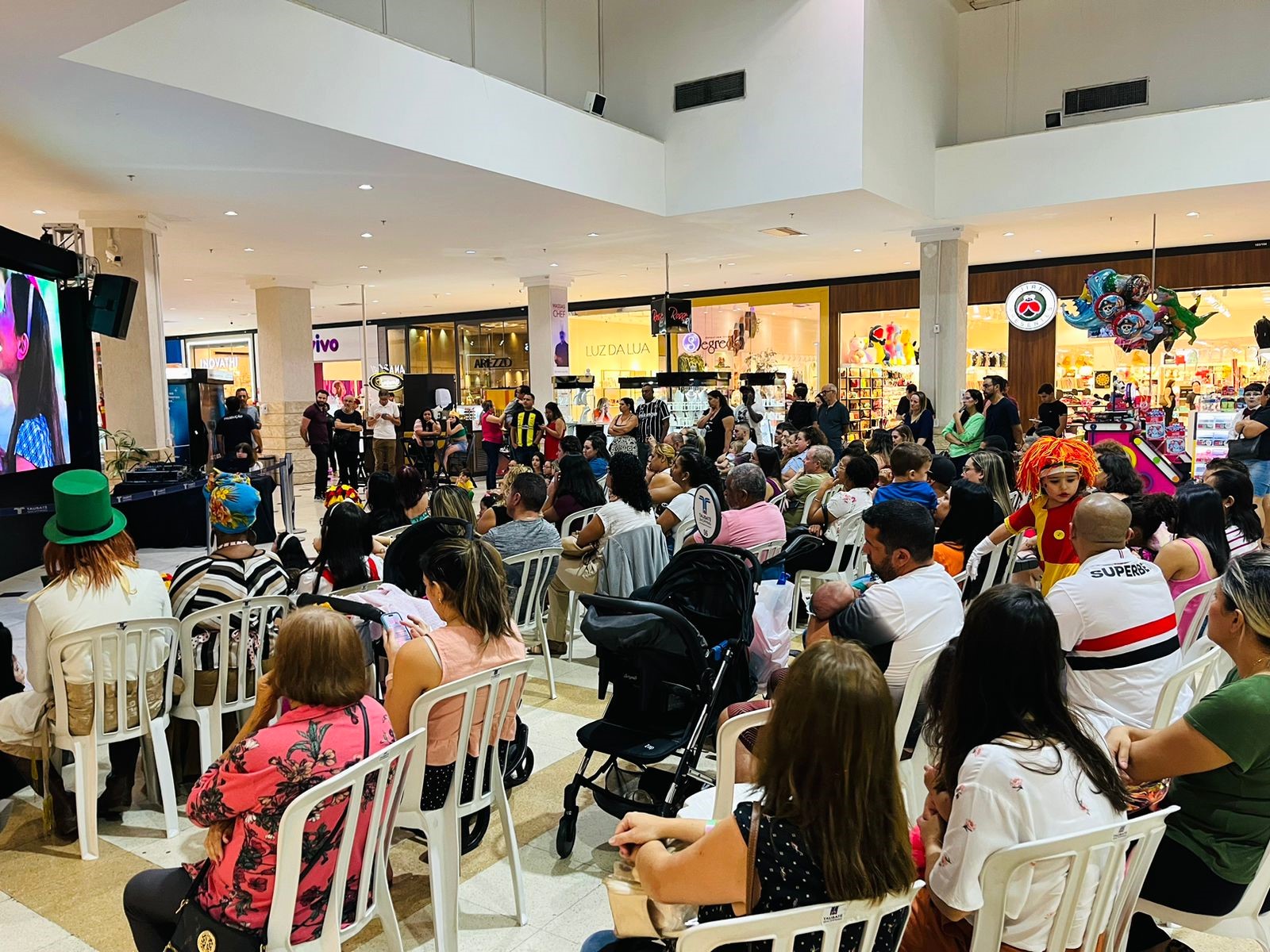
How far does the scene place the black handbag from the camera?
1855 millimetres

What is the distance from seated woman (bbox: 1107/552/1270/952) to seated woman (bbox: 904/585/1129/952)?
0.97 feet

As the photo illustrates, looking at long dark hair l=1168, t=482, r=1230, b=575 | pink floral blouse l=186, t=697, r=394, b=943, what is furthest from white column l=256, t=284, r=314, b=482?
pink floral blouse l=186, t=697, r=394, b=943

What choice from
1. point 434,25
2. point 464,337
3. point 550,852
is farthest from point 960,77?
point 464,337

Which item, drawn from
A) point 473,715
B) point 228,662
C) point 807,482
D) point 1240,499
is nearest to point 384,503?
point 228,662

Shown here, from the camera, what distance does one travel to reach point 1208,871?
1963mm

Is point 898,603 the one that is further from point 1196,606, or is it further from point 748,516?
point 748,516

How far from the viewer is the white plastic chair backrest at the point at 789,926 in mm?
1356

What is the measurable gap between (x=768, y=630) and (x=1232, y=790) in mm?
1652

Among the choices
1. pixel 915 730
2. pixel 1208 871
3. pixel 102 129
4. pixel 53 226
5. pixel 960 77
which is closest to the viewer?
pixel 1208 871

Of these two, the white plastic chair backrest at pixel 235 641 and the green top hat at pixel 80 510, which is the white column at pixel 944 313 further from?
the green top hat at pixel 80 510

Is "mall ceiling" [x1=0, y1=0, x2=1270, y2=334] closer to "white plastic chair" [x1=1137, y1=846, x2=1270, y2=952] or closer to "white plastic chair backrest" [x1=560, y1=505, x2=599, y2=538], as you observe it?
"white plastic chair backrest" [x1=560, y1=505, x2=599, y2=538]

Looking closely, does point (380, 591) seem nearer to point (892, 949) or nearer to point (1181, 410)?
point (892, 949)

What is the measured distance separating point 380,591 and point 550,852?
1088 millimetres

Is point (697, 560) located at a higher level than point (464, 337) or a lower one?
lower
